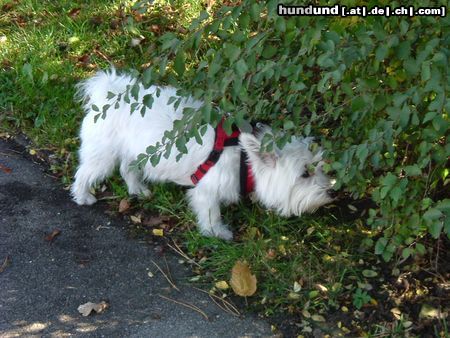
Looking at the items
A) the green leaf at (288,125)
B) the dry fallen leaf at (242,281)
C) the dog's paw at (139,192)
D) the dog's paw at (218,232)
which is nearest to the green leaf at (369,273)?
the dry fallen leaf at (242,281)

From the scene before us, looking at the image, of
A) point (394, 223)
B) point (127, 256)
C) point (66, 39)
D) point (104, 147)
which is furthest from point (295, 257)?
point (66, 39)

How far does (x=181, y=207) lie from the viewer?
4.26 meters

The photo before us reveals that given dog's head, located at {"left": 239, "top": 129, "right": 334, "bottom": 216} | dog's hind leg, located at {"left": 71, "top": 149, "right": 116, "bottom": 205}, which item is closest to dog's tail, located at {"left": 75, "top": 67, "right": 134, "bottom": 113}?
dog's hind leg, located at {"left": 71, "top": 149, "right": 116, "bottom": 205}

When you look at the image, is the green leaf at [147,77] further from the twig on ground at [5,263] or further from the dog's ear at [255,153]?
the twig on ground at [5,263]

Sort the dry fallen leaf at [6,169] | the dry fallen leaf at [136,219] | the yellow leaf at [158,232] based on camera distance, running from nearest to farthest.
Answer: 1. the yellow leaf at [158,232]
2. the dry fallen leaf at [136,219]
3. the dry fallen leaf at [6,169]

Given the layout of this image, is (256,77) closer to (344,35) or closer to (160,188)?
(344,35)

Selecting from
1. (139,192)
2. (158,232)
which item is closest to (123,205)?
(139,192)

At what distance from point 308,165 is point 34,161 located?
2.36 metres

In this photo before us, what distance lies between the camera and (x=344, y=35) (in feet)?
8.60

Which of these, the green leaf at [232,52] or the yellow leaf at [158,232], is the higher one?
the green leaf at [232,52]

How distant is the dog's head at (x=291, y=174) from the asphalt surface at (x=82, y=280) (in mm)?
749

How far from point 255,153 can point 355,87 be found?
0.82 m

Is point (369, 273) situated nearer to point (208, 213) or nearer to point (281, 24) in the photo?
point (208, 213)

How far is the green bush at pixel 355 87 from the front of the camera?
236 centimetres
